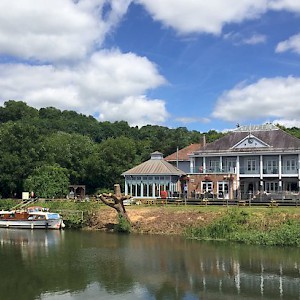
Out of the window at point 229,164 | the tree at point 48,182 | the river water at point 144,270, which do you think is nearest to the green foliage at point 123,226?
the river water at point 144,270

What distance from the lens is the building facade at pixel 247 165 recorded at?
4888cm

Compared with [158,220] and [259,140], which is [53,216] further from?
[259,140]

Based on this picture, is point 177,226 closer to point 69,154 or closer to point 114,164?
point 114,164

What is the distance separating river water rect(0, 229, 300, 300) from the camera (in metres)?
20.0

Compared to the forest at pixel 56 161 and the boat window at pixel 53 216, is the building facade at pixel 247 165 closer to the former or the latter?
the forest at pixel 56 161

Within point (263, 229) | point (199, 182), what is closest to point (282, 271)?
point (263, 229)

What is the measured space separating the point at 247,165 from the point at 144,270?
29.9 m

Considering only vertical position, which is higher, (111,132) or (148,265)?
(111,132)

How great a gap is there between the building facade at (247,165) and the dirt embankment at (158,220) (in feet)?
27.2

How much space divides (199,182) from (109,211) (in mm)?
12201

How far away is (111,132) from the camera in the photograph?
11975cm

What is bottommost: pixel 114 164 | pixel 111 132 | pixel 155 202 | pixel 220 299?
pixel 220 299

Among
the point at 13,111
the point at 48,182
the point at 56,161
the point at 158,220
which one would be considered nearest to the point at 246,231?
the point at 158,220

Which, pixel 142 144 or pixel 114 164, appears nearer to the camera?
pixel 114 164
